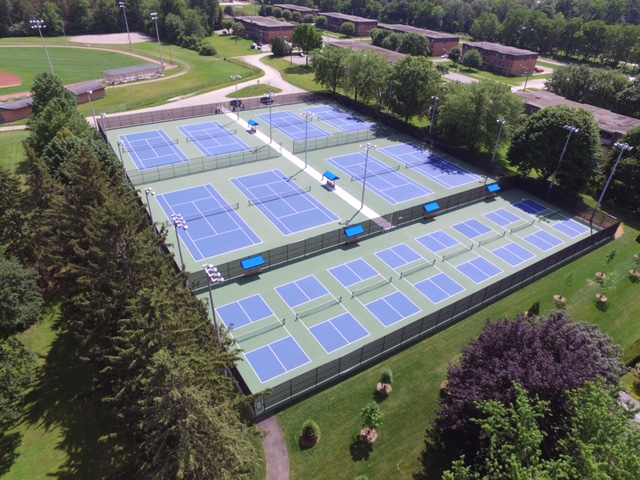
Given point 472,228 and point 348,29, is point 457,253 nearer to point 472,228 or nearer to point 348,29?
point 472,228

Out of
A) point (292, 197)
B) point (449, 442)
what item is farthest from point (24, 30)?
point (449, 442)

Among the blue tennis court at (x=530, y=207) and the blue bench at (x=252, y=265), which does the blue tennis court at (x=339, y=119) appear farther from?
the blue bench at (x=252, y=265)

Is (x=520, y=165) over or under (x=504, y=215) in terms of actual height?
over

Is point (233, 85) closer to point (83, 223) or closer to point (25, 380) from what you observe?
point (83, 223)

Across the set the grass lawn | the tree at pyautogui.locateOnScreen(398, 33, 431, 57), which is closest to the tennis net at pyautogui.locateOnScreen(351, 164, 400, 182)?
the grass lawn

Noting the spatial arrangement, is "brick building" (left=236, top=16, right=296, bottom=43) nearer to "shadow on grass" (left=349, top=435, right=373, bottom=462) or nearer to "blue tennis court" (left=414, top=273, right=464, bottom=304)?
"blue tennis court" (left=414, top=273, right=464, bottom=304)

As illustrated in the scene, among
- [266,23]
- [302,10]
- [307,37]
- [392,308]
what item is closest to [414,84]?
[392,308]
